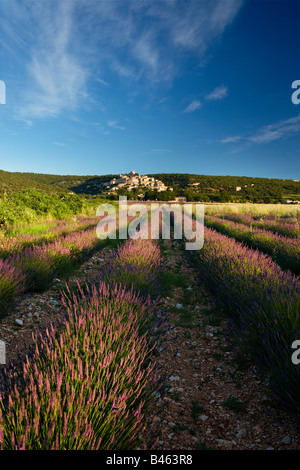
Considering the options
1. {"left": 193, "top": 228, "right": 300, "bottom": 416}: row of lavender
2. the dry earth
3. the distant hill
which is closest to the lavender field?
{"left": 193, "top": 228, "right": 300, "bottom": 416}: row of lavender

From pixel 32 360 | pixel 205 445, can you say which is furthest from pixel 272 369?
pixel 32 360

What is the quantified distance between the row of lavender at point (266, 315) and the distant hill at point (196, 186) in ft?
150

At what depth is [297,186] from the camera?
63.3 m

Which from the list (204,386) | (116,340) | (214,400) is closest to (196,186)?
(204,386)

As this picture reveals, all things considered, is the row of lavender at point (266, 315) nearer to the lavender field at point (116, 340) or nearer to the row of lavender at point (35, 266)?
the lavender field at point (116, 340)

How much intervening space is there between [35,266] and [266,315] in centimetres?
435

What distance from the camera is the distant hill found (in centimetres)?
5128

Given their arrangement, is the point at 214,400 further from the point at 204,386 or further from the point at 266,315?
the point at 266,315

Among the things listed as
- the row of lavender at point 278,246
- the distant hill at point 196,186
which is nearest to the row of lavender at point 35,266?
the row of lavender at point 278,246

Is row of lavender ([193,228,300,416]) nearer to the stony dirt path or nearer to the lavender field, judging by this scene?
the lavender field

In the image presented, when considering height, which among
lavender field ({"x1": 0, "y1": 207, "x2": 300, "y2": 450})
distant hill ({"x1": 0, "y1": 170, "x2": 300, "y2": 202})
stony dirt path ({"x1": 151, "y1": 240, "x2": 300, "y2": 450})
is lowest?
stony dirt path ({"x1": 151, "y1": 240, "x2": 300, "y2": 450})

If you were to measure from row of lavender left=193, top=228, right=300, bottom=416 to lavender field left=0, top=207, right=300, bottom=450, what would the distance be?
0.5 inches

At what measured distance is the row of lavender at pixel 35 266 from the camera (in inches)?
148

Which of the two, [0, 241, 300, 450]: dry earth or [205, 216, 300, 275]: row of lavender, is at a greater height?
[205, 216, 300, 275]: row of lavender
